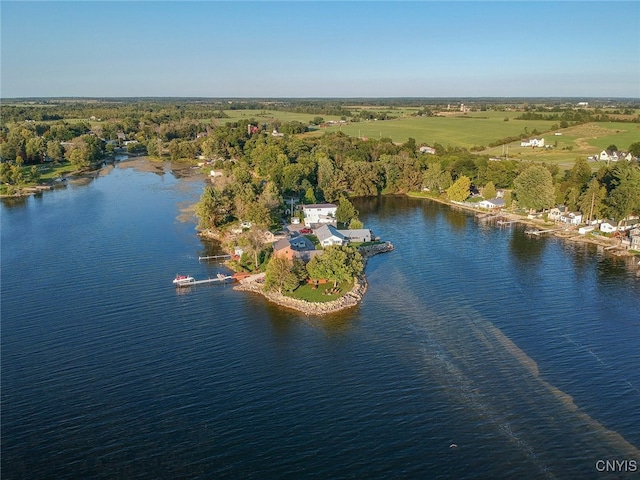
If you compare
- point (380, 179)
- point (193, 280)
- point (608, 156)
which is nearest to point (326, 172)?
point (380, 179)

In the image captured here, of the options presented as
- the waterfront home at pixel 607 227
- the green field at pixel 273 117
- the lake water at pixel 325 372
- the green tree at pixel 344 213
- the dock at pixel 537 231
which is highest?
the green field at pixel 273 117

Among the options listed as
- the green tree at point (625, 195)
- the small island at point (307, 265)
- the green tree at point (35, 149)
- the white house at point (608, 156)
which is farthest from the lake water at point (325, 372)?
the green tree at point (35, 149)

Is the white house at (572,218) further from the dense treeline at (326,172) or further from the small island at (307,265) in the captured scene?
the small island at (307,265)

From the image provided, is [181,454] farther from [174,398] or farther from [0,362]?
[0,362]

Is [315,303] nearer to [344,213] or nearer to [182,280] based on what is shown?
[182,280]

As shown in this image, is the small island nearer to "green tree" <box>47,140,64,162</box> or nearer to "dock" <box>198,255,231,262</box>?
"dock" <box>198,255,231,262</box>
